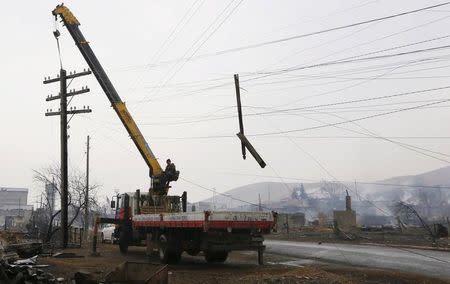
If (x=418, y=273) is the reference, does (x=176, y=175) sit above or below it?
above

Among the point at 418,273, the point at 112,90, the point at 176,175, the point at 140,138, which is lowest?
the point at 418,273

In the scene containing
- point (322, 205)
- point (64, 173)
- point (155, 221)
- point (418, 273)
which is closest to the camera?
point (418, 273)

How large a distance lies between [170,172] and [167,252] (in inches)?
215

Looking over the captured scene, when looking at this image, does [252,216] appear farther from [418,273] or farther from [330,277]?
[418,273]

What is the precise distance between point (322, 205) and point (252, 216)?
173413mm

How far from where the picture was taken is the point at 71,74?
2950cm

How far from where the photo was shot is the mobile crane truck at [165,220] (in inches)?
565

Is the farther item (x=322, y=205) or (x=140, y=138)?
(x=322, y=205)

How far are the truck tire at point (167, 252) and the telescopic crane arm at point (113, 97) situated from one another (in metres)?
4.93

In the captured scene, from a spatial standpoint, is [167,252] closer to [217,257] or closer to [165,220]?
[165,220]

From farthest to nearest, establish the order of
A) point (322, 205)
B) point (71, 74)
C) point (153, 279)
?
point (322, 205)
point (71, 74)
point (153, 279)

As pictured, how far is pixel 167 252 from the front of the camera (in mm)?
16234

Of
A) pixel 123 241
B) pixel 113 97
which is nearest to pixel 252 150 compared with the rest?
pixel 123 241

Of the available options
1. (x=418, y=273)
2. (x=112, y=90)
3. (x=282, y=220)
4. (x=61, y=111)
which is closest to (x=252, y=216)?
(x=418, y=273)
